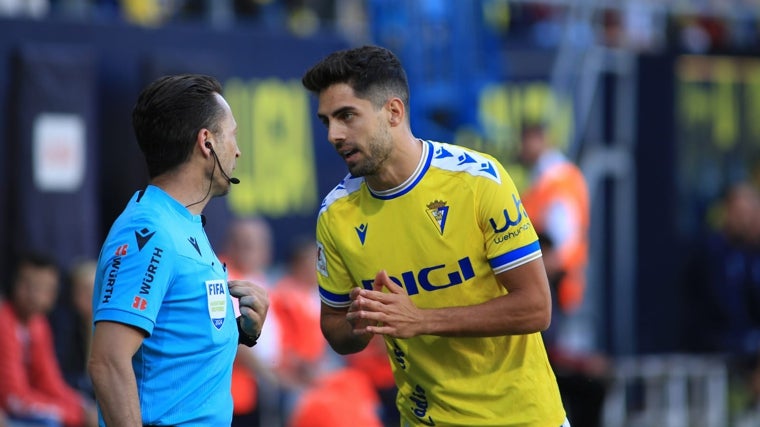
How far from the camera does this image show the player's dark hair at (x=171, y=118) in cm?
411

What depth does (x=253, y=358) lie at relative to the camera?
9.52 metres

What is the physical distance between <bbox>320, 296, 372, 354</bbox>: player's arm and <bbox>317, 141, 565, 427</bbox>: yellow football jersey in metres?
0.16

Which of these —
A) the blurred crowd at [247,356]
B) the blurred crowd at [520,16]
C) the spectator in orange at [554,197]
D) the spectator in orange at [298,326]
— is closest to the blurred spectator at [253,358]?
the blurred crowd at [247,356]

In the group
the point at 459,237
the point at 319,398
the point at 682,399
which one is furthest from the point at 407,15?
the point at 459,237

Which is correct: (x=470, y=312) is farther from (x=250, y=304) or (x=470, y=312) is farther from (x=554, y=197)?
(x=554, y=197)

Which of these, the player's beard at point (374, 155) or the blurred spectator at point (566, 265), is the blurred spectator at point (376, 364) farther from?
the player's beard at point (374, 155)

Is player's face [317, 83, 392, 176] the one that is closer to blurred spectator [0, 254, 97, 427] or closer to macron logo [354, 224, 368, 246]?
macron logo [354, 224, 368, 246]

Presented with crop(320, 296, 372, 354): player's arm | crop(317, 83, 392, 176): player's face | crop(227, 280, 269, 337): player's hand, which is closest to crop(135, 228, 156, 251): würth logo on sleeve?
crop(227, 280, 269, 337): player's hand

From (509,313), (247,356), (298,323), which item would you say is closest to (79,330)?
(247,356)

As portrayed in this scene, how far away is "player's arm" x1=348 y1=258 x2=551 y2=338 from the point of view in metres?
4.46

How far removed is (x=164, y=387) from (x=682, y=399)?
980 centimetres

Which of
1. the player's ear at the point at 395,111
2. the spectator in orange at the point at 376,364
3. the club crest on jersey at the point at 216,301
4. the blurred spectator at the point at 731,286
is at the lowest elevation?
the blurred spectator at the point at 731,286

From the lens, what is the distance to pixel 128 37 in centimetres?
1015

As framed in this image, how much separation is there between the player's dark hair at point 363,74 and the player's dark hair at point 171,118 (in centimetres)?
65
